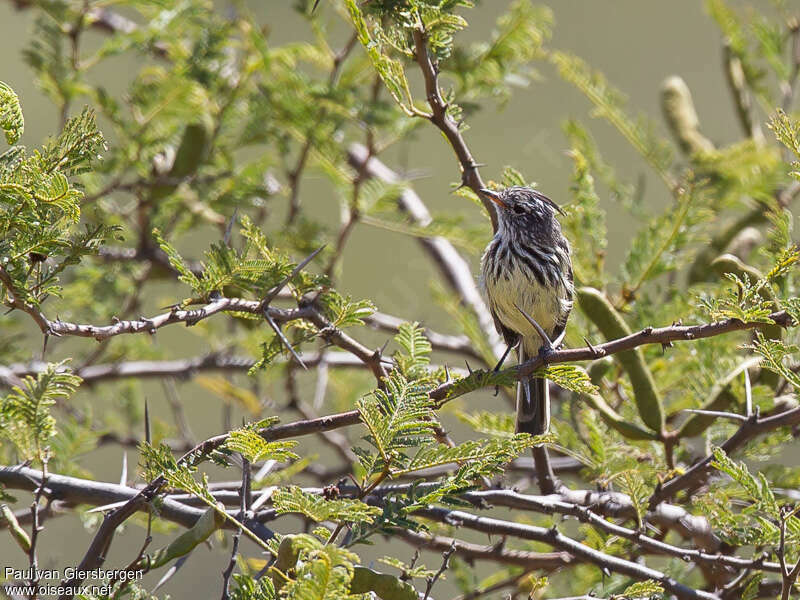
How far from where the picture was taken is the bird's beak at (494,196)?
115 inches

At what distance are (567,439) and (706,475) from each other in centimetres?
47

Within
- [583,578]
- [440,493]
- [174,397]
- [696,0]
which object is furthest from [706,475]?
[696,0]

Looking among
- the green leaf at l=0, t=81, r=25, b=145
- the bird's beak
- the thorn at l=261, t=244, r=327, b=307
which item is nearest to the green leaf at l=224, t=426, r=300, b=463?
the thorn at l=261, t=244, r=327, b=307

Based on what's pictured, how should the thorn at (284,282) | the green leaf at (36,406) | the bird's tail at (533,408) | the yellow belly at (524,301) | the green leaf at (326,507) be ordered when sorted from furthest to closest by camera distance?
the yellow belly at (524,301), the bird's tail at (533,408), the thorn at (284,282), the green leaf at (36,406), the green leaf at (326,507)

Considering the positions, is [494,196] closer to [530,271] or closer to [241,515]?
[530,271]

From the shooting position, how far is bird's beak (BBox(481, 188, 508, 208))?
2924 millimetres

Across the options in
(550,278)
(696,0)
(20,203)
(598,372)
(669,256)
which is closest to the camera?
(20,203)

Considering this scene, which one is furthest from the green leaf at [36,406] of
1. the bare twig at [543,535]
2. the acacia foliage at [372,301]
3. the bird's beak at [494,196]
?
the bird's beak at [494,196]

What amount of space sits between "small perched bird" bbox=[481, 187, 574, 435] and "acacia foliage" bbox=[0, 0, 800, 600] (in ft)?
0.37

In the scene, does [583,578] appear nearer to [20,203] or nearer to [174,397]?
[174,397]

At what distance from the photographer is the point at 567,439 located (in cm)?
317

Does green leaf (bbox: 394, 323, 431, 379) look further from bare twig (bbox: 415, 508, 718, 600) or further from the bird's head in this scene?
the bird's head

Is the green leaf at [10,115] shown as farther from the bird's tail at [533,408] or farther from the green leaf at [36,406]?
the bird's tail at [533,408]

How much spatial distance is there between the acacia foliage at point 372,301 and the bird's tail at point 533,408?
0.52ft
